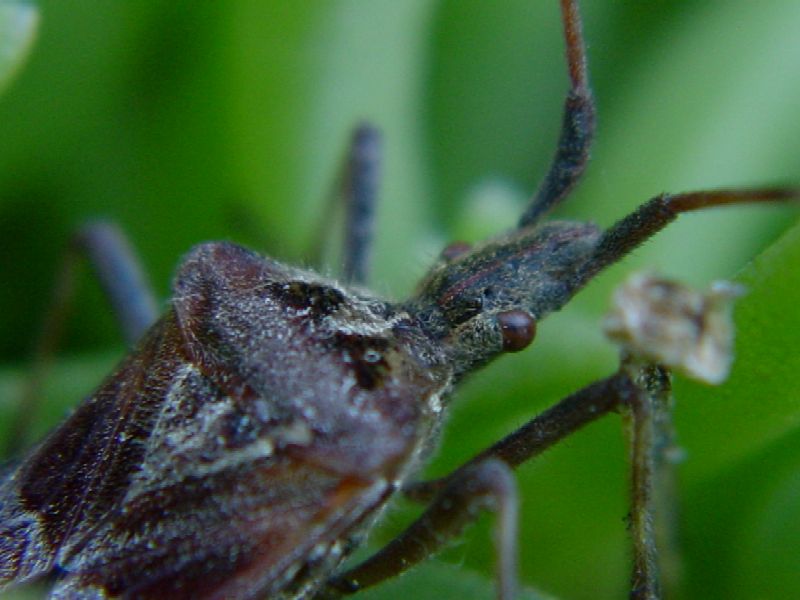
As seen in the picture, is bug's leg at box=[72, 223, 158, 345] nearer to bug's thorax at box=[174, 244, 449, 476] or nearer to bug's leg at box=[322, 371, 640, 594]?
bug's thorax at box=[174, 244, 449, 476]

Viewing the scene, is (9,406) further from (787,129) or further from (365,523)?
(787,129)

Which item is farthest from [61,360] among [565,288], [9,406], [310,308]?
[565,288]

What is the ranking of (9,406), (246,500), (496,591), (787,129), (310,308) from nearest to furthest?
(496,591)
(246,500)
(310,308)
(9,406)
(787,129)

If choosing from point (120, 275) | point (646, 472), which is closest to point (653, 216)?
point (646, 472)

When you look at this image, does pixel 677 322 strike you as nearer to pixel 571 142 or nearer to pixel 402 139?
pixel 571 142

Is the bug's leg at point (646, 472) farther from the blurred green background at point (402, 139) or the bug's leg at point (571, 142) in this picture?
the bug's leg at point (571, 142)
